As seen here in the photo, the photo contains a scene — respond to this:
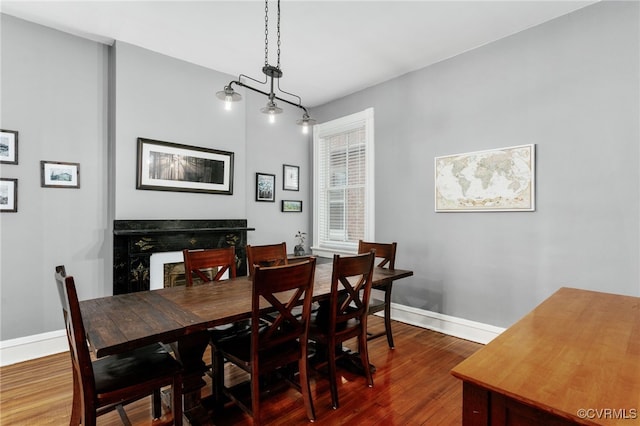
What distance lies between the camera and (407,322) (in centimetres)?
380

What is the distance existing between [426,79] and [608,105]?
1717 millimetres

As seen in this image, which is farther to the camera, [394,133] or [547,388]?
[394,133]

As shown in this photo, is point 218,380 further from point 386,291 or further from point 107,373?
point 386,291

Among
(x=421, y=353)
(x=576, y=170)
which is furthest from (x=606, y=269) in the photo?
(x=421, y=353)

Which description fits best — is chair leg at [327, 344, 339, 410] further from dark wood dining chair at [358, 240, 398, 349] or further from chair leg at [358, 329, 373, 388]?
dark wood dining chair at [358, 240, 398, 349]

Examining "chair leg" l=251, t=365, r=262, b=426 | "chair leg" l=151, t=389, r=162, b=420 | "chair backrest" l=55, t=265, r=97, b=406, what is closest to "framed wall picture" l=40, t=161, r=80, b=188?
"chair backrest" l=55, t=265, r=97, b=406

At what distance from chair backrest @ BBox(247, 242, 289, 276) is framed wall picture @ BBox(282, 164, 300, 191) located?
1917mm

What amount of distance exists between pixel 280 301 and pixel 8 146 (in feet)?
9.37

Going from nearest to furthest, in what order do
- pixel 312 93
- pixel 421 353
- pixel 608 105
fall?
pixel 608 105 → pixel 421 353 → pixel 312 93

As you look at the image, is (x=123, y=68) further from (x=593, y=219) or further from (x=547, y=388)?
(x=593, y=219)

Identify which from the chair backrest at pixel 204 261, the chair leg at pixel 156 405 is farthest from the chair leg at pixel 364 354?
the chair leg at pixel 156 405

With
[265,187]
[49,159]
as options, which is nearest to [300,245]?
[265,187]

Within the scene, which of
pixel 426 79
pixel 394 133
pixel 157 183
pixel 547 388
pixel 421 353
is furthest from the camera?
pixel 394 133

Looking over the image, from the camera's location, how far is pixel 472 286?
3.28 metres
